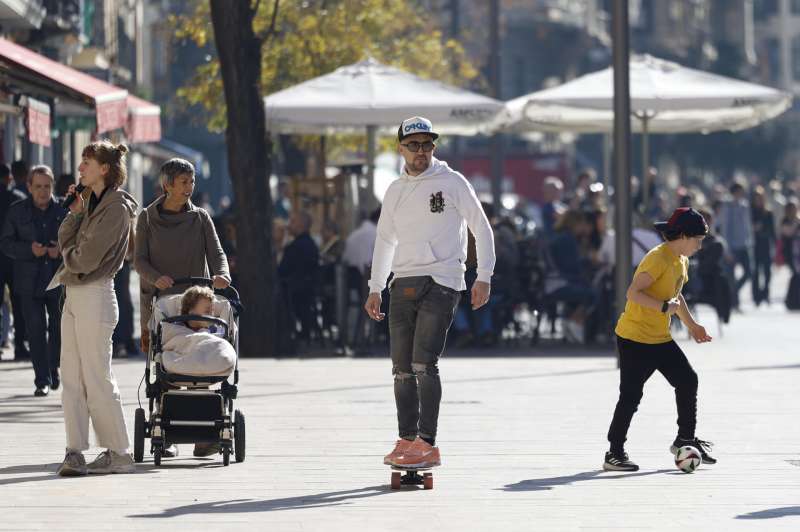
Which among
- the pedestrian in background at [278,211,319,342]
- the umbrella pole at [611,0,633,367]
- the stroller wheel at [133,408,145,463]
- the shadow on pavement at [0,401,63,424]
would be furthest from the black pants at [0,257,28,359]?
the umbrella pole at [611,0,633,367]

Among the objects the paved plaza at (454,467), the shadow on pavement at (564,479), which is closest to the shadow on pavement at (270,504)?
the paved plaza at (454,467)

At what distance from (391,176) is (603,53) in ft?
102

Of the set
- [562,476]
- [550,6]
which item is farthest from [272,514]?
[550,6]

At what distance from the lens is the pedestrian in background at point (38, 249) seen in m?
15.3

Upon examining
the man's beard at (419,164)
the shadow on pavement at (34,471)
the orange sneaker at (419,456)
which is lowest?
the shadow on pavement at (34,471)

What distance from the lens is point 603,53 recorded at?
229 ft

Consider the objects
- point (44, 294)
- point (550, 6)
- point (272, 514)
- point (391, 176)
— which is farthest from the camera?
point (550, 6)

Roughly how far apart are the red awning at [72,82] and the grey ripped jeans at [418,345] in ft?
19.2

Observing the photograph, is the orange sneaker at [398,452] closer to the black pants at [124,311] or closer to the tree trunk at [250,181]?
the black pants at [124,311]

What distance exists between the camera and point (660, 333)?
36.4 ft

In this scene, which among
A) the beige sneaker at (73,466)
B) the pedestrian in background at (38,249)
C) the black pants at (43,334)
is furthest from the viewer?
the pedestrian in background at (38,249)

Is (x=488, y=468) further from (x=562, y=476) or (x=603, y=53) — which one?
(x=603, y=53)

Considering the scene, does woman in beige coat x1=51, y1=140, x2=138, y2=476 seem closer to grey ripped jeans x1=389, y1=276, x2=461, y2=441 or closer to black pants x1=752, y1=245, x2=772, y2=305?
grey ripped jeans x1=389, y1=276, x2=461, y2=441

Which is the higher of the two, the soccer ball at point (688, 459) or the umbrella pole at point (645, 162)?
the umbrella pole at point (645, 162)
